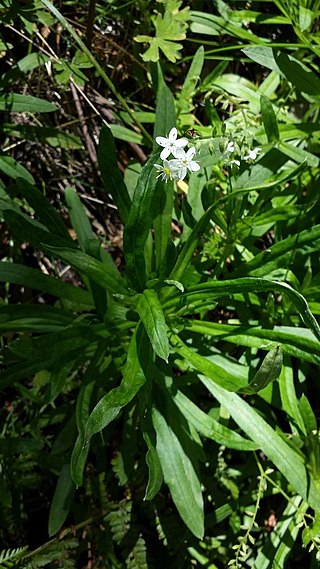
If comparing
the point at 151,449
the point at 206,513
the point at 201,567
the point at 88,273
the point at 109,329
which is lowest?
the point at 201,567

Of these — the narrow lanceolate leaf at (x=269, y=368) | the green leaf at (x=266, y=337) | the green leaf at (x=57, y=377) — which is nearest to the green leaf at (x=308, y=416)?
the green leaf at (x=266, y=337)

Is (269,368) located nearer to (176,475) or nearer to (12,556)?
(176,475)

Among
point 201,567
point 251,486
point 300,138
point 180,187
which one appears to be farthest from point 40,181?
point 201,567

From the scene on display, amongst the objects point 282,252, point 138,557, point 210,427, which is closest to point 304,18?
point 282,252

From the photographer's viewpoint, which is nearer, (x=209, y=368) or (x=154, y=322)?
(x=154, y=322)

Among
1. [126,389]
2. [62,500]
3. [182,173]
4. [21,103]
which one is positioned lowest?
[62,500]

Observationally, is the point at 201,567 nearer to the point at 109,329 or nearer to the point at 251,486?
the point at 251,486
